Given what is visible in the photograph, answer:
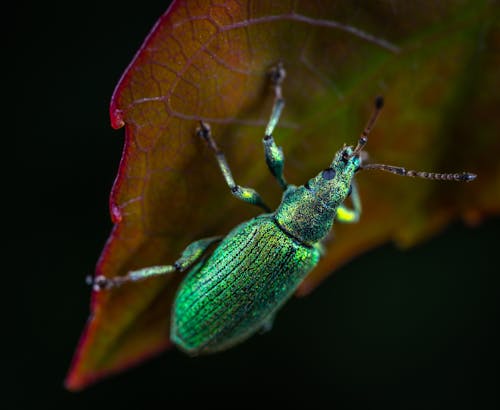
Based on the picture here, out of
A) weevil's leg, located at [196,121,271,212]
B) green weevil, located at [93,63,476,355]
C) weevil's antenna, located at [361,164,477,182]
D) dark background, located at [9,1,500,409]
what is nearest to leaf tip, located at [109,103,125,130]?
weevil's leg, located at [196,121,271,212]

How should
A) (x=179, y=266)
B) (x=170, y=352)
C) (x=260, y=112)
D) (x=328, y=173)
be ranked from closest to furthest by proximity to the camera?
(x=260, y=112)
(x=179, y=266)
(x=328, y=173)
(x=170, y=352)

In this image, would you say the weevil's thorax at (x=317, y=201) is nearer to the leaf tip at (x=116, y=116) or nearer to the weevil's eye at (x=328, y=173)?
the weevil's eye at (x=328, y=173)

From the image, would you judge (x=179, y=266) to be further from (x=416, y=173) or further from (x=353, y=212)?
(x=416, y=173)

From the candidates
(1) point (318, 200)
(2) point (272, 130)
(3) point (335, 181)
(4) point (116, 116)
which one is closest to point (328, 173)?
(3) point (335, 181)

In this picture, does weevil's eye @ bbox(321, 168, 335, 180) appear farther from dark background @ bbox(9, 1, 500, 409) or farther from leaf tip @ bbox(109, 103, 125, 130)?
dark background @ bbox(9, 1, 500, 409)

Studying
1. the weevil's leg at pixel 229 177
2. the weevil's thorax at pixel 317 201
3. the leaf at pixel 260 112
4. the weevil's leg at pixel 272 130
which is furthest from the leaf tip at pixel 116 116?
the weevil's thorax at pixel 317 201

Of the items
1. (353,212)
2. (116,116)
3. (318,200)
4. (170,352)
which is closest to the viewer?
(116,116)

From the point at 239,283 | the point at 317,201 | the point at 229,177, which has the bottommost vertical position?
the point at 239,283
